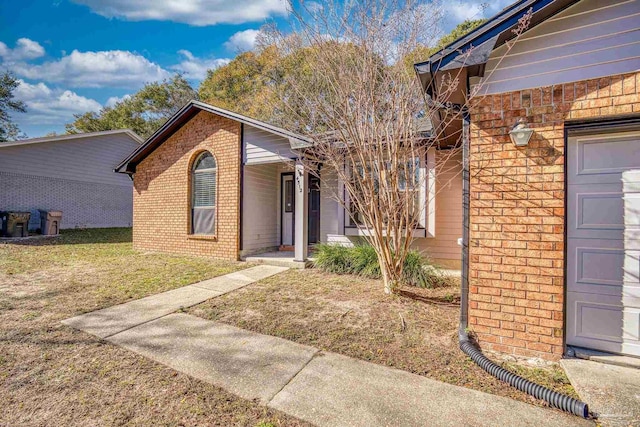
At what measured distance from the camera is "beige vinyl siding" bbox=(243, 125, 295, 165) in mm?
7543

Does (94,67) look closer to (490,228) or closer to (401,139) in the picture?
(401,139)

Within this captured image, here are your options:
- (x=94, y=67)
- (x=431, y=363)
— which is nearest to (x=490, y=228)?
(x=431, y=363)

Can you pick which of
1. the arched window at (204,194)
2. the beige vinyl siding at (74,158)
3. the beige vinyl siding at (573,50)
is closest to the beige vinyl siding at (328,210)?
the arched window at (204,194)

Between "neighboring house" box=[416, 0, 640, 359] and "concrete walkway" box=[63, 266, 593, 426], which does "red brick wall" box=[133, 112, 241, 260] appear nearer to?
"concrete walkway" box=[63, 266, 593, 426]

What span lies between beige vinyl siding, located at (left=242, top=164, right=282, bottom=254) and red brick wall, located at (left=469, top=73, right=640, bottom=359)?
624 centimetres

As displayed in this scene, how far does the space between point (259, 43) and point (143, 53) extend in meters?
11.6

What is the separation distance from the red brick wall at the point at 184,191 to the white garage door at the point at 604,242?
7012 millimetres

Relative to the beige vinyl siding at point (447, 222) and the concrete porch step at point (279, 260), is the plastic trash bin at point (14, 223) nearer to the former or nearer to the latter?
the concrete porch step at point (279, 260)

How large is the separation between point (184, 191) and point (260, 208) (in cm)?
244

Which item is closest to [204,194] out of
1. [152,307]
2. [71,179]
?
[152,307]

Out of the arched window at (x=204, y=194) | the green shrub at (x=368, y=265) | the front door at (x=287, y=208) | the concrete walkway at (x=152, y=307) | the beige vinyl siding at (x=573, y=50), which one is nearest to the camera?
the beige vinyl siding at (x=573, y=50)

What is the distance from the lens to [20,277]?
6.34 m

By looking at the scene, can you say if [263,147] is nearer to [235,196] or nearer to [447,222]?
[235,196]

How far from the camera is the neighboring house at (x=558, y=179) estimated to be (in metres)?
2.82
